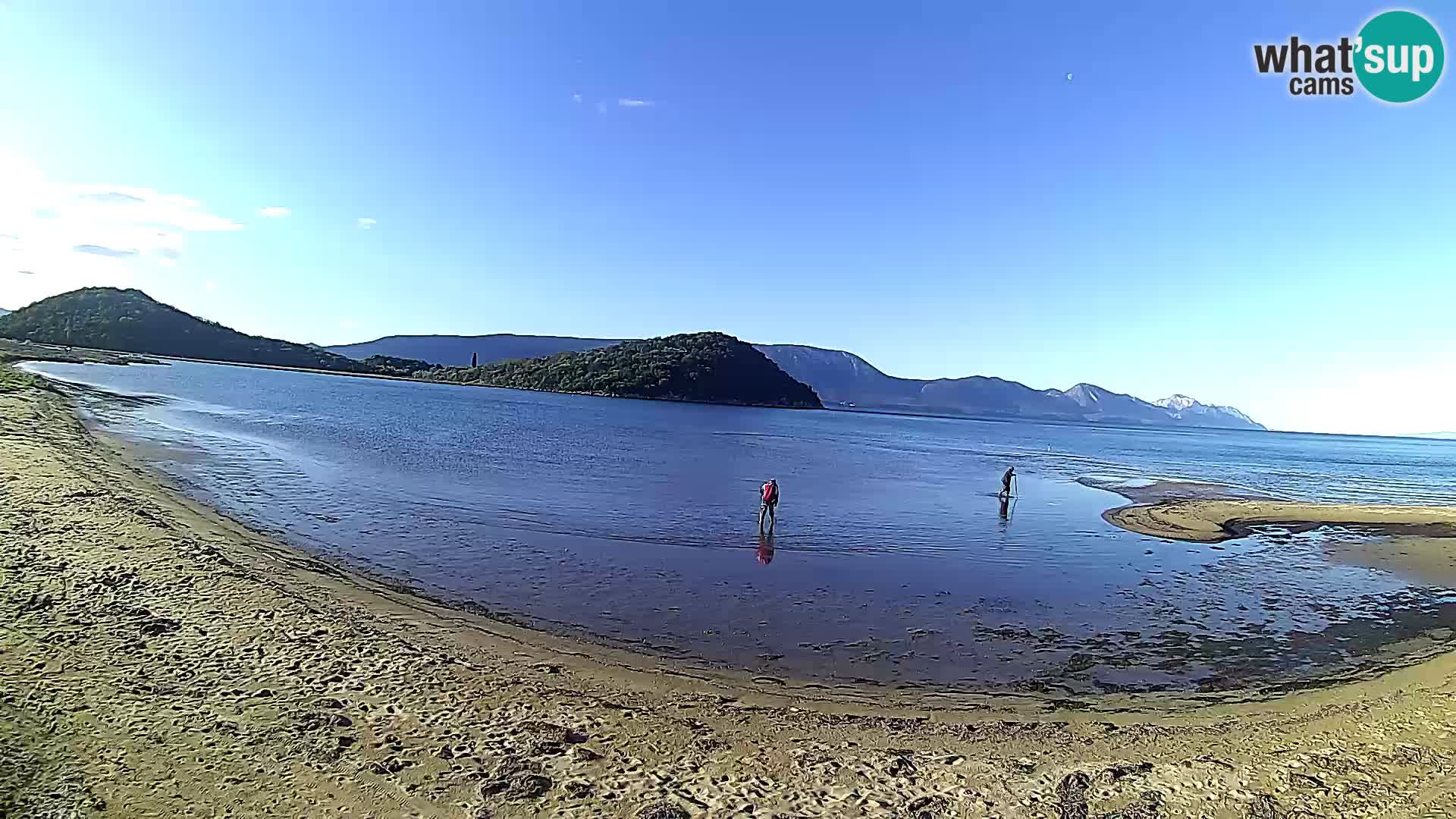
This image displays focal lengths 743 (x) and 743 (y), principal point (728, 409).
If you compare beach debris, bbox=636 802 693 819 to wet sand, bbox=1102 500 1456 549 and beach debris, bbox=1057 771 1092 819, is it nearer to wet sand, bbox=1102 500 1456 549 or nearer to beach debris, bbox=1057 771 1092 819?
beach debris, bbox=1057 771 1092 819

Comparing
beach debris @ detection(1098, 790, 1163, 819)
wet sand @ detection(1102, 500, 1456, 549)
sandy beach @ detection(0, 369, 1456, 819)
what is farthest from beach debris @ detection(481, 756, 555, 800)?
wet sand @ detection(1102, 500, 1456, 549)

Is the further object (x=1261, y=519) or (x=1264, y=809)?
(x=1261, y=519)

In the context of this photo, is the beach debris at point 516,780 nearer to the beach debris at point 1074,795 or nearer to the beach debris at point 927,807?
the beach debris at point 927,807

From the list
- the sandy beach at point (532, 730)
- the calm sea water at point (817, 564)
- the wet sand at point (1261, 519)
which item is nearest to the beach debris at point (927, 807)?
the sandy beach at point (532, 730)

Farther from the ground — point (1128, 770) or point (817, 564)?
point (1128, 770)

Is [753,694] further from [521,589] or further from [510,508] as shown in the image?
[510,508]

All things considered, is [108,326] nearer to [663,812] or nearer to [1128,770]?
[663,812]

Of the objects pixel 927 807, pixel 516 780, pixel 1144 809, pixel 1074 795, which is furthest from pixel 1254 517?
pixel 516 780
